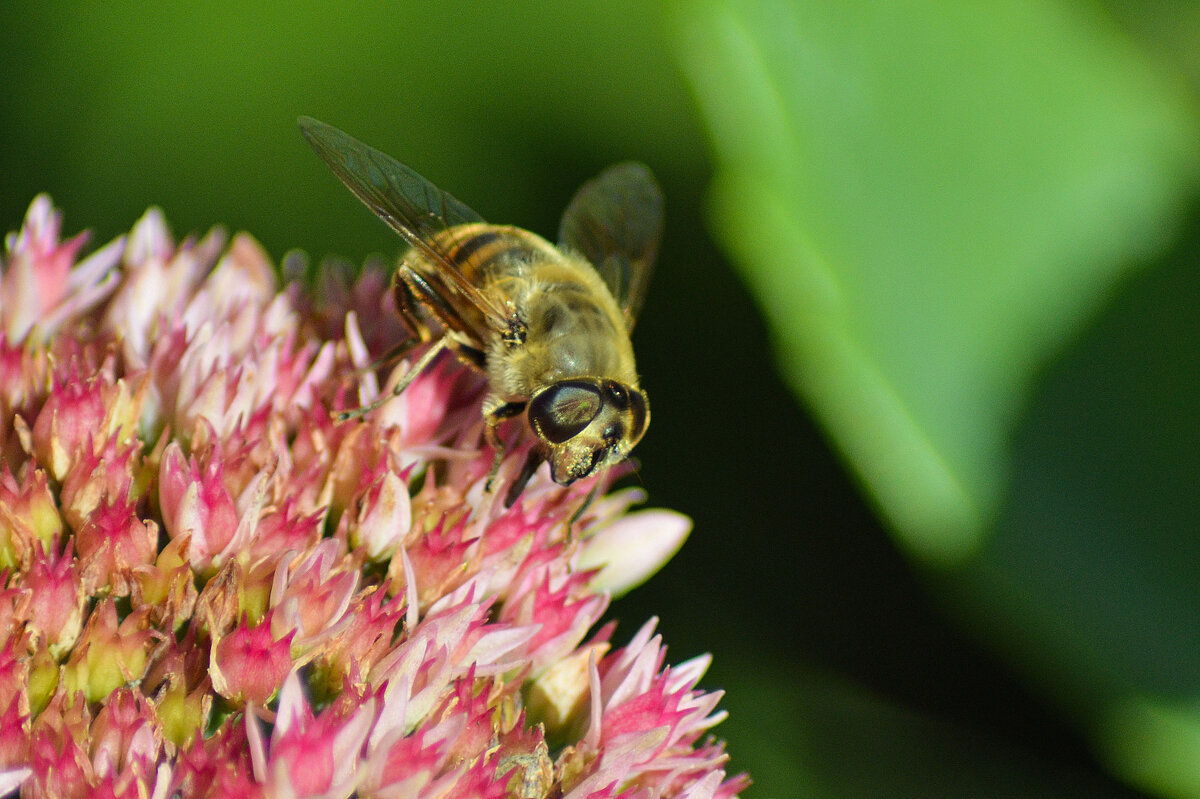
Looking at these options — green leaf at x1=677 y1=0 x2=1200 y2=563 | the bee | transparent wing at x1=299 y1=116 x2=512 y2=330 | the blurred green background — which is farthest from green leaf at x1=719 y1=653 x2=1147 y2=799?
transparent wing at x1=299 y1=116 x2=512 y2=330

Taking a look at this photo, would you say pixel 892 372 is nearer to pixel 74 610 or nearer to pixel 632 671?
pixel 632 671

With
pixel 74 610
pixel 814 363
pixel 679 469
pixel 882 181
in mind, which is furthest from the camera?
pixel 679 469

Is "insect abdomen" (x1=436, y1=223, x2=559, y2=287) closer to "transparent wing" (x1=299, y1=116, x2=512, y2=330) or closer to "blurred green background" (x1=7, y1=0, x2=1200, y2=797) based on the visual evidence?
"transparent wing" (x1=299, y1=116, x2=512, y2=330)

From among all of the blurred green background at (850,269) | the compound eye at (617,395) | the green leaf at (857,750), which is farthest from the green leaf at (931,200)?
the compound eye at (617,395)

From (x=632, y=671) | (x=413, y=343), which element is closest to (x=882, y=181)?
(x=413, y=343)

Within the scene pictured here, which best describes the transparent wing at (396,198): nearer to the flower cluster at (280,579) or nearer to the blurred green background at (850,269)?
the flower cluster at (280,579)

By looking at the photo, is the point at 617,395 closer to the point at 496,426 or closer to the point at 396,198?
the point at 496,426
